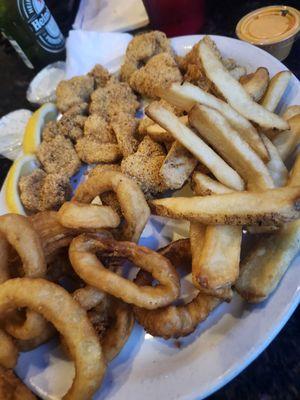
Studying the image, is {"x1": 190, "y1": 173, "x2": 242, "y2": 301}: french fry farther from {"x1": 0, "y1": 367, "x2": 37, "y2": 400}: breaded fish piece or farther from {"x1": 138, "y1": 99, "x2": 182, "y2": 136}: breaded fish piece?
{"x1": 0, "y1": 367, "x2": 37, "y2": 400}: breaded fish piece

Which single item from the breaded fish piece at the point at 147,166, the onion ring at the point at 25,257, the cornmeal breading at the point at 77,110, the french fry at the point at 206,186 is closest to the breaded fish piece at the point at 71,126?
the cornmeal breading at the point at 77,110

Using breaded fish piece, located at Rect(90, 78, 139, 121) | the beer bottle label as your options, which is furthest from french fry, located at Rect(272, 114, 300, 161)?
the beer bottle label

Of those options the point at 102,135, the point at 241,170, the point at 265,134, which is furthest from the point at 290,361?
the point at 102,135

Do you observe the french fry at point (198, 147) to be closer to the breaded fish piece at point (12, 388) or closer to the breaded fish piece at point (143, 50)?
the breaded fish piece at point (143, 50)

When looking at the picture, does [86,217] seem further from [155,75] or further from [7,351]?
[155,75]

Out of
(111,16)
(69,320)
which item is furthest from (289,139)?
(111,16)

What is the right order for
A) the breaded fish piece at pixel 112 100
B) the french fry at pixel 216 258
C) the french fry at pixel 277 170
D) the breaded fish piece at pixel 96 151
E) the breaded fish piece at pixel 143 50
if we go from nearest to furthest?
the french fry at pixel 216 258 < the french fry at pixel 277 170 < the breaded fish piece at pixel 96 151 < the breaded fish piece at pixel 112 100 < the breaded fish piece at pixel 143 50

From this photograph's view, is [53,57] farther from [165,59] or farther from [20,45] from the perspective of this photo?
[165,59]
